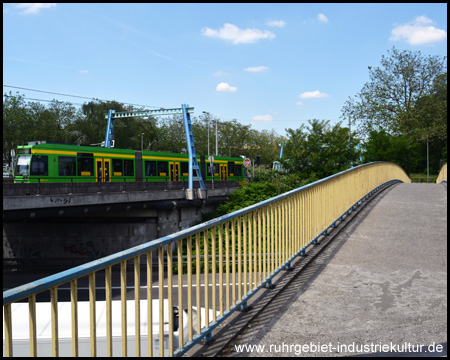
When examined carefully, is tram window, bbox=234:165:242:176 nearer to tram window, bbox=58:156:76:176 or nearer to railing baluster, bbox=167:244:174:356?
tram window, bbox=58:156:76:176

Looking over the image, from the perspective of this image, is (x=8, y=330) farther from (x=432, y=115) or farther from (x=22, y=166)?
(x=432, y=115)

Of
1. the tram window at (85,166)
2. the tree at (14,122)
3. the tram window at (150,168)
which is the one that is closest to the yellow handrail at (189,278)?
the tram window at (85,166)

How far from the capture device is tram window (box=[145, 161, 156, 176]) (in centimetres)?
2692

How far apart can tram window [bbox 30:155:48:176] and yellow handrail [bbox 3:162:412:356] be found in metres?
16.6

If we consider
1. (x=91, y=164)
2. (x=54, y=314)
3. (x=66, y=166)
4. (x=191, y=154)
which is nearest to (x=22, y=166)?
(x=66, y=166)

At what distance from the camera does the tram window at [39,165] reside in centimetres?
2144

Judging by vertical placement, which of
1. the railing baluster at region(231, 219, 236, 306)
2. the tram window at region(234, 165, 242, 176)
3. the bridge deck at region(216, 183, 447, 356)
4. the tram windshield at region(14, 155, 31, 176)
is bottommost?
the bridge deck at region(216, 183, 447, 356)

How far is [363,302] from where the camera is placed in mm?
4414

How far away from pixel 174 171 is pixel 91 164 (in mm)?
7126

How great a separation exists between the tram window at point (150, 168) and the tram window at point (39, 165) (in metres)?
6.61

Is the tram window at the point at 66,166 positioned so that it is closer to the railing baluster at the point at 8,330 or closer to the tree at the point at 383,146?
the railing baluster at the point at 8,330

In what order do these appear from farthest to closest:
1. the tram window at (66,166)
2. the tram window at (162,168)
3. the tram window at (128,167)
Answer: the tram window at (162,168) → the tram window at (128,167) → the tram window at (66,166)

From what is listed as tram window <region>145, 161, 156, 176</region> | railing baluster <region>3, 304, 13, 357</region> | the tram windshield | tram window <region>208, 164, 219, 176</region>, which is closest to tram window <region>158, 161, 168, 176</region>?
tram window <region>145, 161, 156, 176</region>

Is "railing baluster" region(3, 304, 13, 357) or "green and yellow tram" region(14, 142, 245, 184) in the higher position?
"green and yellow tram" region(14, 142, 245, 184)
